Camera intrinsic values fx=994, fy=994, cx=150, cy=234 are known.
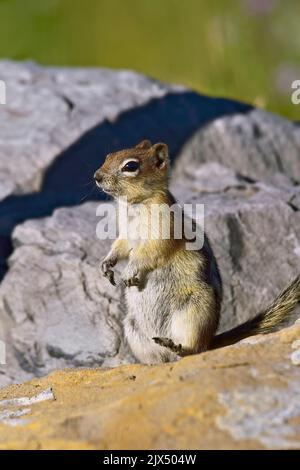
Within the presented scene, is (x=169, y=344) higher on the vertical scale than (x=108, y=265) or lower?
lower

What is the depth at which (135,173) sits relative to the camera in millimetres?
5227

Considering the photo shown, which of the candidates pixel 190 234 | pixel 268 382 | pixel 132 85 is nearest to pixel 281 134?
pixel 132 85

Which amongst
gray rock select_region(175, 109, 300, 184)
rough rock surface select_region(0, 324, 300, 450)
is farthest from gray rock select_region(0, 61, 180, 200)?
rough rock surface select_region(0, 324, 300, 450)

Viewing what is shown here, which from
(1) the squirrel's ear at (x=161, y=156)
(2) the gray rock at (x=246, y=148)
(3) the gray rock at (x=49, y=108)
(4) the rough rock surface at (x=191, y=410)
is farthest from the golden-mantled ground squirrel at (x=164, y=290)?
(2) the gray rock at (x=246, y=148)

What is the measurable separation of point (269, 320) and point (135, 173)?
104 cm

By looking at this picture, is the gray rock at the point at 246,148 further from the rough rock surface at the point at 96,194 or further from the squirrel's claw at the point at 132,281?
the squirrel's claw at the point at 132,281

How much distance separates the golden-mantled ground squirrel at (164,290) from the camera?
494cm

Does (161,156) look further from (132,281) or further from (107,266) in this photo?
(132,281)

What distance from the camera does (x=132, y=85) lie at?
8188 millimetres

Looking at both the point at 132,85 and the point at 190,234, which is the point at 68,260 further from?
the point at 132,85

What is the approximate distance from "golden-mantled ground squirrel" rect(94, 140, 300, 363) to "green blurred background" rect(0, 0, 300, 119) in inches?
144

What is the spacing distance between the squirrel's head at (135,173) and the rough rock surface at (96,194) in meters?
0.90

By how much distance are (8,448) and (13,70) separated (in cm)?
542

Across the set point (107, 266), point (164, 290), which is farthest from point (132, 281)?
point (107, 266)
